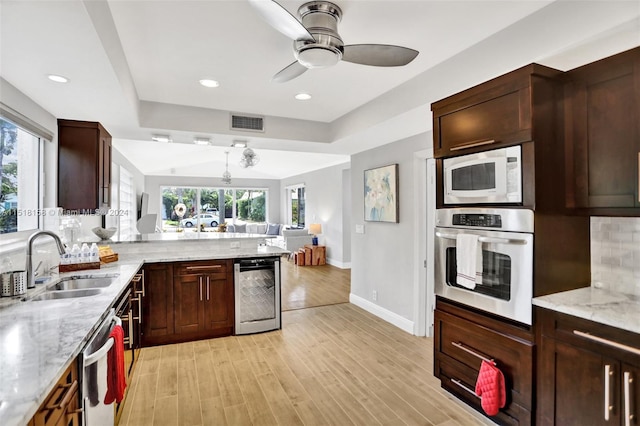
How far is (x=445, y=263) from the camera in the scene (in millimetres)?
2438

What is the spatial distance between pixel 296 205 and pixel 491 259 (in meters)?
9.16

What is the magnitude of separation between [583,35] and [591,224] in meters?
1.12

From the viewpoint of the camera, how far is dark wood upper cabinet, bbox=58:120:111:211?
3168 millimetres

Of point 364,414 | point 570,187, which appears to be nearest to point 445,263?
point 570,187

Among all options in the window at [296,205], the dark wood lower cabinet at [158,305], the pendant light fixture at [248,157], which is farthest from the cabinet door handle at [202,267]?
the window at [296,205]

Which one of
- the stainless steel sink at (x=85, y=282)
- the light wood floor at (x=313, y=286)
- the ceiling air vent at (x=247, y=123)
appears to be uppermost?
the ceiling air vent at (x=247, y=123)

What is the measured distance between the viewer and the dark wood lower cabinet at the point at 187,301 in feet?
11.6

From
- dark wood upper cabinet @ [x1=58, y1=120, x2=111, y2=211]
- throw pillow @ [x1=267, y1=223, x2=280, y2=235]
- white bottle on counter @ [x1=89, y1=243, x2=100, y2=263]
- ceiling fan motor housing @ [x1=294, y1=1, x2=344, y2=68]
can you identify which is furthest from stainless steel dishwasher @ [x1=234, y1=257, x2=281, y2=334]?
throw pillow @ [x1=267, y1=223, x2=280, y2=235]

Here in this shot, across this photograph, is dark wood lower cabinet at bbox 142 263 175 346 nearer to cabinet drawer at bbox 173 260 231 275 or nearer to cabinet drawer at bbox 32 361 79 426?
cabinet drawer at bbox 173 260 231 275

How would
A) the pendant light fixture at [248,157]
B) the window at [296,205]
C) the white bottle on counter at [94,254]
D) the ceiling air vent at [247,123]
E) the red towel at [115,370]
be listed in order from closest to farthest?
the red towel at [115,370] → the white bottle on counter at [94,254] → the ceiling air vent at [247,123] → the pendant light fixture at [248,157] → the window at [296,205]

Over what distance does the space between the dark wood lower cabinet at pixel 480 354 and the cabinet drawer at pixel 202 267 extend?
2.32 metres

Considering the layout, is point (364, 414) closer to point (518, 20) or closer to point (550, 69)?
point (550, 69)

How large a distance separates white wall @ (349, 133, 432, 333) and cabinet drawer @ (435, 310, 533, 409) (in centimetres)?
140

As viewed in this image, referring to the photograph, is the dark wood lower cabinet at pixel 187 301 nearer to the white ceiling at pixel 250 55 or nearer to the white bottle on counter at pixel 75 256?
the white bottle on counter at pixel 75 256
